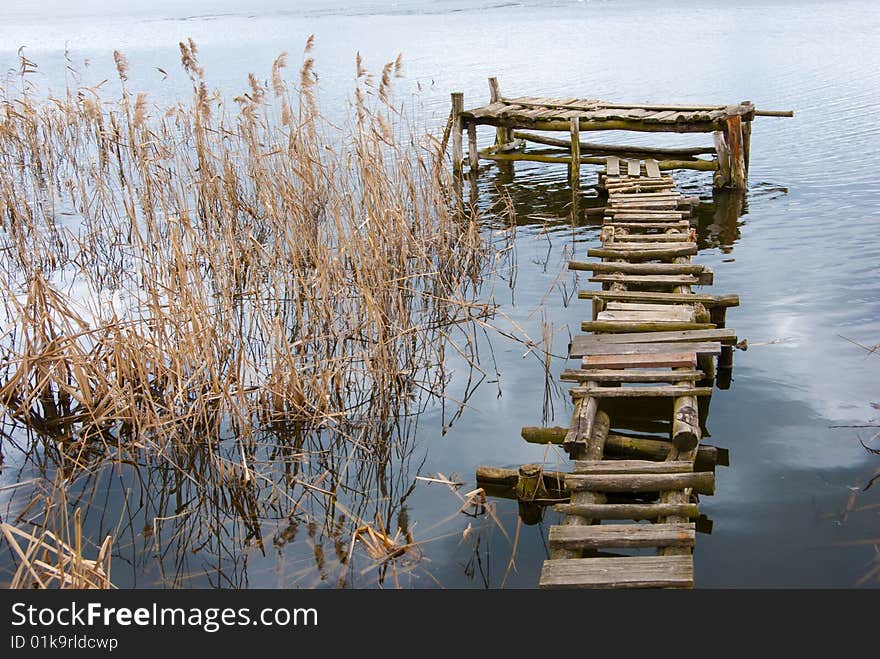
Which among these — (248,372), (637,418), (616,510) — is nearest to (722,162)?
(637,418)

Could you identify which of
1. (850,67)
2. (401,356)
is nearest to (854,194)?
(401,356)

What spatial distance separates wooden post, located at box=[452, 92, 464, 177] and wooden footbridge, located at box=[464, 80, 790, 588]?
12.0 ft

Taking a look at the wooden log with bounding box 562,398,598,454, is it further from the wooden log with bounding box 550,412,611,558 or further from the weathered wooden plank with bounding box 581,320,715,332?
the weathered wooden plank with bounding box 581,320,715,332

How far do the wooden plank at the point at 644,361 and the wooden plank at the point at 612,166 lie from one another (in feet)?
21.5

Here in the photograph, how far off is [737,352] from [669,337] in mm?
1299

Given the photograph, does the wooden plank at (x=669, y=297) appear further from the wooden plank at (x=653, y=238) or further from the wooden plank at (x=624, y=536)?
the wooden plank at (x=624, y=536)

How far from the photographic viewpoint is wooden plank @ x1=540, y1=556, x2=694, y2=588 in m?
3.85

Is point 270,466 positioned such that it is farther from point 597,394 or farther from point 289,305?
point 289,305

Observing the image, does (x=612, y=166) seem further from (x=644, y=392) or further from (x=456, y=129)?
(x=644, y=392)

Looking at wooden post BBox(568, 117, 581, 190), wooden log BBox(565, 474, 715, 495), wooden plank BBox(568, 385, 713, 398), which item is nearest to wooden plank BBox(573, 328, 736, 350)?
wooden plank BBox(568, 385, 713, 398)

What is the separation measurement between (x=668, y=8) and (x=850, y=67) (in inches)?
1057

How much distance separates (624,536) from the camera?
416 cm

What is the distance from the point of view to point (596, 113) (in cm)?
1282

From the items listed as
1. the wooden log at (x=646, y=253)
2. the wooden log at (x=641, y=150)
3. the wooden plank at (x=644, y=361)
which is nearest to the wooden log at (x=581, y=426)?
the wooden plank at (x=644, y=361)
